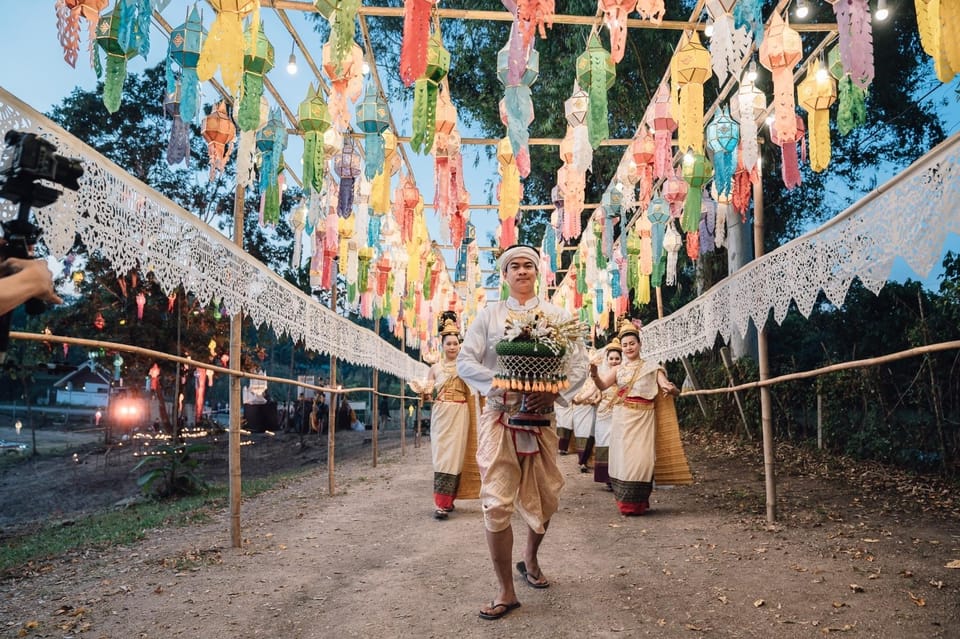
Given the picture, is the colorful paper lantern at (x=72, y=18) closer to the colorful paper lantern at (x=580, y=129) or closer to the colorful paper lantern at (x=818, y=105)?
the colorful paper lantern at (x=580, y=129)

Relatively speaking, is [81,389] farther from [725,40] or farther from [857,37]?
[857,37]

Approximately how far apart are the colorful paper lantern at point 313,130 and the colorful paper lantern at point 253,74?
1.70 feet

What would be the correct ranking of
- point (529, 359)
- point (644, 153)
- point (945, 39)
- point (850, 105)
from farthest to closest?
point (644, 153) < point (850, 105) < point (529, 359) < point (945, 39)

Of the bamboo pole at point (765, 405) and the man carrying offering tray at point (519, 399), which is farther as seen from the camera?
the bamboo pole at point (765, 405)

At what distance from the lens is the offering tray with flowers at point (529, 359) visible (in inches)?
116

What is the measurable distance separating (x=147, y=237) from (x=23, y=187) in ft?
4.32

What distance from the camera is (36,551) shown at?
5.93 meters

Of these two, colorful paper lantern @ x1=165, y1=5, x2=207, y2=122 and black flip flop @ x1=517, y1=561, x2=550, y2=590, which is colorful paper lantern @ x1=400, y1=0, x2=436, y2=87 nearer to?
colorful paper lantern @ x1=165, y1=5, x2=207, y2=122

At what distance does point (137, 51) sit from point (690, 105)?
3.16 m

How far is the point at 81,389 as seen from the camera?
32.8 metres

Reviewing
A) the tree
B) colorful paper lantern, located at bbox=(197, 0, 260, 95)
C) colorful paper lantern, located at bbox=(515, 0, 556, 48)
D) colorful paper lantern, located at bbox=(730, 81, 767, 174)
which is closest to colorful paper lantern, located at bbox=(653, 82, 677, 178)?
colorful paper lantern, located at bbox=(730, 81, 767, 174)

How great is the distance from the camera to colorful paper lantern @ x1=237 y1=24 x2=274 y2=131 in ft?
11.2

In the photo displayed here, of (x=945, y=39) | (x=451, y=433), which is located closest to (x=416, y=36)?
(x=945, y=39)

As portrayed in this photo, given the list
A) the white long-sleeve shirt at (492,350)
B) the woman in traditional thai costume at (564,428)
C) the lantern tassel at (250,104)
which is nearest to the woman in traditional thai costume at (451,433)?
the white long-sleeve shirt at (492,350)
